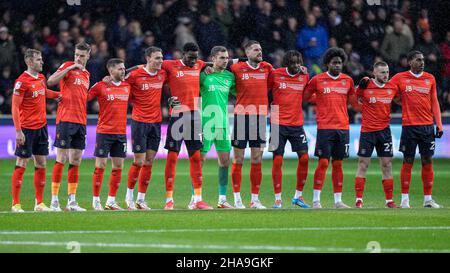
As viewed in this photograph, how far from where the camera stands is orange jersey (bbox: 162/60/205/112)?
16.5 m

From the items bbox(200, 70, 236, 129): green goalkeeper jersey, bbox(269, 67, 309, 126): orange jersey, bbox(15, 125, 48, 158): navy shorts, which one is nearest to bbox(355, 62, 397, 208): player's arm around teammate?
bbox(269, 67, 309, 126): orange jersey

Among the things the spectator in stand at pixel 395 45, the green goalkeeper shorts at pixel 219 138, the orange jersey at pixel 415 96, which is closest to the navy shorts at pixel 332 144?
the orange jersey at pixel 415 96

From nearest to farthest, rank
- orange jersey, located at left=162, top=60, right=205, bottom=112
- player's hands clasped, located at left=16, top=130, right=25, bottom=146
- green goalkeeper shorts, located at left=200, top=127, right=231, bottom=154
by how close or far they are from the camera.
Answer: player's hands clasped, located at left=16, top=130, right=25, bottom=146, orange jersey, located at left=162, top=60, right=205, bottom=112, green goalkeeper shorts, located at left=200, top=127, right=231, bottom=154

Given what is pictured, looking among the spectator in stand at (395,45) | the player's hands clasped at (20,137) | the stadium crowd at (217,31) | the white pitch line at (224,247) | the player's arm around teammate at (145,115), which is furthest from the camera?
the spectator in stand at (395,45)

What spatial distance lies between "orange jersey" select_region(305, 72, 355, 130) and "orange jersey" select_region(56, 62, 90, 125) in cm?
349

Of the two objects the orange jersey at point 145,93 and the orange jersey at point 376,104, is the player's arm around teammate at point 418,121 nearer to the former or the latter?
the orange jersey at point 376,104

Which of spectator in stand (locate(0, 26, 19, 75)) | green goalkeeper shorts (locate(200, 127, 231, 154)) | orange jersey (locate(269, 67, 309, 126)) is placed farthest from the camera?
spectator in stand (locate(0, 26, 19, 75))

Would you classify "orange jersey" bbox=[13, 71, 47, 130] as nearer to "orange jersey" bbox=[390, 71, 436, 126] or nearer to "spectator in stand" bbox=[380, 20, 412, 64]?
"orange jersey" bbox=[390, 71, 436, 126]

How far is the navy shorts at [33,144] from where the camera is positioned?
52.3 ft

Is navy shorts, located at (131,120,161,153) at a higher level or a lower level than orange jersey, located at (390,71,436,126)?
lower

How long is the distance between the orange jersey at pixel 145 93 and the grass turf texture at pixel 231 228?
1445 mm

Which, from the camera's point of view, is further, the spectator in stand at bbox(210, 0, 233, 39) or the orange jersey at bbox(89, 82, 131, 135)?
the spectator in stand at bbox(210, 0, 233, 39)
